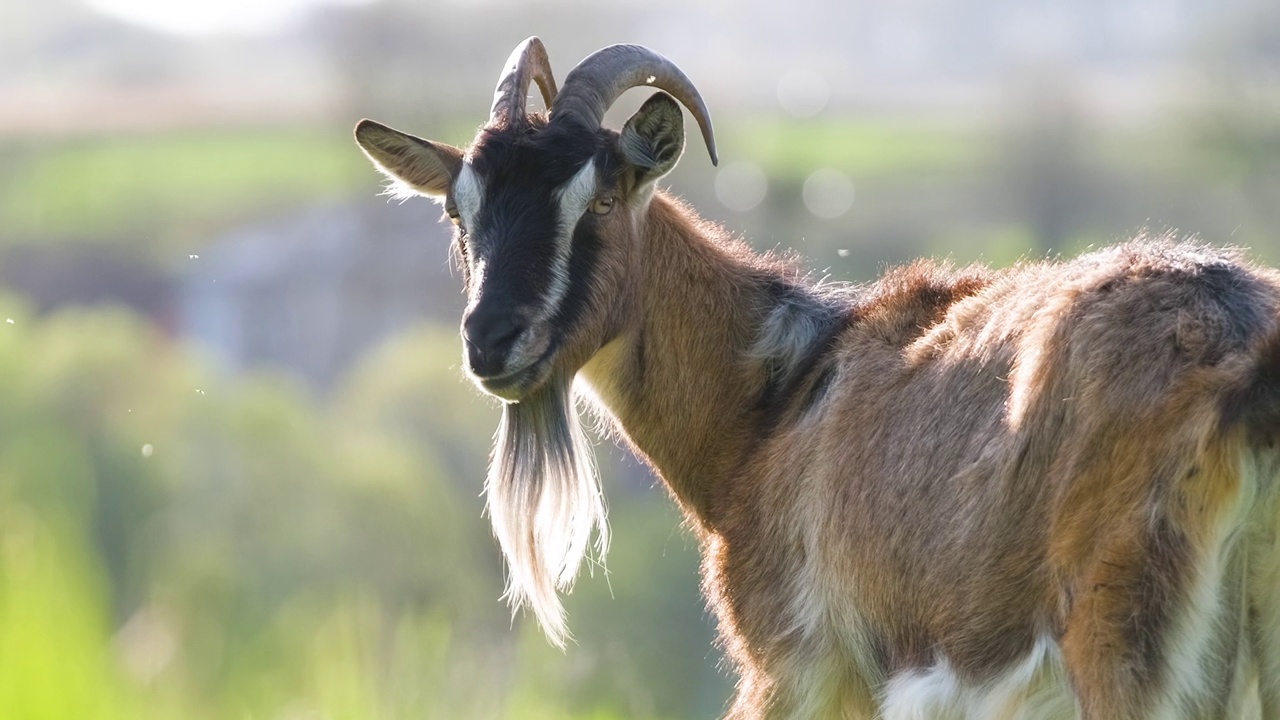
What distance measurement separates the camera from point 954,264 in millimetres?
4516

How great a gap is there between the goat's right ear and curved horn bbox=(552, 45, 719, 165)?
1.47 ft

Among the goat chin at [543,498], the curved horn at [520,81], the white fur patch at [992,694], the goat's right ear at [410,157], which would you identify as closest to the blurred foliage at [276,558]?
the goat chin at [543,498]

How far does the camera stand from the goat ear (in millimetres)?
4332

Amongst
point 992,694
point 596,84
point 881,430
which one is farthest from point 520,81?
point 992,694

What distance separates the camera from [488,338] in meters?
3.99

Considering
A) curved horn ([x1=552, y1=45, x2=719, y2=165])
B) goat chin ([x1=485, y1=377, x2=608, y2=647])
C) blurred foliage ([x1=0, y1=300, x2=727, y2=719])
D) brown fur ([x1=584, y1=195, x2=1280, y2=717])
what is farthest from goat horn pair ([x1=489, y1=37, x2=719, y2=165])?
blurred foliage ([x1=0, y1=300, x2=727, y2=719])

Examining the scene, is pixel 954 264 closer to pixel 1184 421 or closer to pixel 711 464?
pixel 711 464

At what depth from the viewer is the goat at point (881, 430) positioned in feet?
9.30

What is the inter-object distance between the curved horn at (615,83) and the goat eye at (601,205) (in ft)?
0.80

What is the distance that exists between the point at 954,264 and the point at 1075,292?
4.13ft

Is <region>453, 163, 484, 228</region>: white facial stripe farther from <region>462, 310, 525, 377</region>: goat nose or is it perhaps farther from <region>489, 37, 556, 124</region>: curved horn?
<region>462, 310, 525, 377</region>: goat nose

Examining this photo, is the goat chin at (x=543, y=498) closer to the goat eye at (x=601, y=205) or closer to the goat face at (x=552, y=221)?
the goat face at (x=552, y=221)

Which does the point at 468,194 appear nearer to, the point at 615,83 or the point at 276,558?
the point at 615,83

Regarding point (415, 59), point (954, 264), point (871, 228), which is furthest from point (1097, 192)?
point (954, 264)
